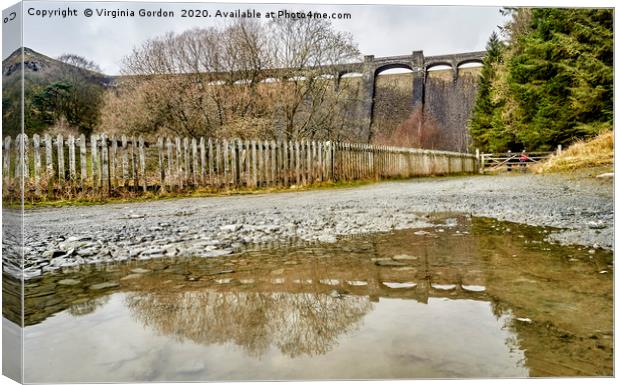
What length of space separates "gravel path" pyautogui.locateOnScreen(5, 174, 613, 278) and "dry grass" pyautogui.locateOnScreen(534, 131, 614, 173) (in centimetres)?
13

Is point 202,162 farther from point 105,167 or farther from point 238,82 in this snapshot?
point 238,82

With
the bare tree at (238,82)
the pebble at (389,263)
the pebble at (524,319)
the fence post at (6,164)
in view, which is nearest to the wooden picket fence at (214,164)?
the bare tree at (238,82)

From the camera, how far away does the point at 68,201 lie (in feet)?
14.7

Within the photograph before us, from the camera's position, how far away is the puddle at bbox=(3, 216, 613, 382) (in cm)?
135

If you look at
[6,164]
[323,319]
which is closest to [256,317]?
[323,319]

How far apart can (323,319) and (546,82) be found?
2130 mm

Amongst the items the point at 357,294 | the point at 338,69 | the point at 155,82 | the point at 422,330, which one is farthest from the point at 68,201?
the point at 422,330

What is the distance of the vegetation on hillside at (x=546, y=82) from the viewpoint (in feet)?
7.24

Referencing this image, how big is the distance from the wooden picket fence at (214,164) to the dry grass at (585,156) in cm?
54

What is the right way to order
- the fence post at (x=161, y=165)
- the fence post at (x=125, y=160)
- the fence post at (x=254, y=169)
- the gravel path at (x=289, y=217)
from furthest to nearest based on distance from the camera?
the fence post at (x=254, y=169) < the fence post at (x=161, y=165) < the fence post at (x=125, y=160) < the gravel path at (x=289, y=217)

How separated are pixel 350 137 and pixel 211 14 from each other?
240 cm

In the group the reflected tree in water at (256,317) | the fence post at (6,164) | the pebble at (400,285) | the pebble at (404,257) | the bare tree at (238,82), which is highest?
the bare tree at (238,82)

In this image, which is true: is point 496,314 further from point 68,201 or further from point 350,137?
point 68,201

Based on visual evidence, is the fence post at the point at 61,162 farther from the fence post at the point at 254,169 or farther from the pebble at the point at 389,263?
the pebble at the point at 389,263
